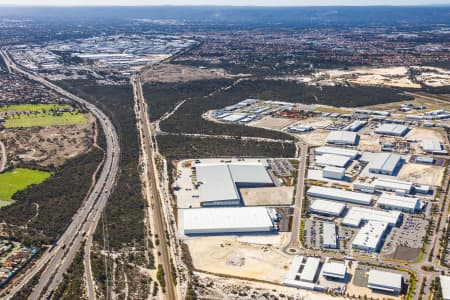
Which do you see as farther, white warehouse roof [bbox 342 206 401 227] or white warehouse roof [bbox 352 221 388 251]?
white warehouse roof [bbox 342 206 401 227]

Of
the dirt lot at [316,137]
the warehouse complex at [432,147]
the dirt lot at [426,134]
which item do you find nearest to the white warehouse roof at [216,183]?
the dirt lot at [316,137]

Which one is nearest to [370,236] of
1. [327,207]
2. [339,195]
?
[327,207]

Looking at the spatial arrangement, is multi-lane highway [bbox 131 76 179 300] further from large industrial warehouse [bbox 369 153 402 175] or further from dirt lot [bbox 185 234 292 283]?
large industrial warehouse [bbox 369 153 402 175]

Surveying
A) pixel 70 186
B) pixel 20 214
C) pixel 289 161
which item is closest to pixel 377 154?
pixel 289 161

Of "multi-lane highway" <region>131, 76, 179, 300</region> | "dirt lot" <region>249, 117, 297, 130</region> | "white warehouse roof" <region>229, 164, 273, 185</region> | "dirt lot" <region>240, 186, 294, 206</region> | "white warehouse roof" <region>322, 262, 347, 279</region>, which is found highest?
"white warehouse roof" <region>229, 164, 273, 185</region>

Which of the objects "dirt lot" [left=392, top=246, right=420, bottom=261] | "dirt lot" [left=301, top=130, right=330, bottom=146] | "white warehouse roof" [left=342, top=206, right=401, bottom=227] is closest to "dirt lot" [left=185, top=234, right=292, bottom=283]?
"white warehouse roof" [left=342, top=206, right=401, bottom=227]

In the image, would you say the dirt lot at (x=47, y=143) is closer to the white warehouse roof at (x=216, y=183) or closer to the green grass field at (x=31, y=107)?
the green grass field at (x=31, y=107)
